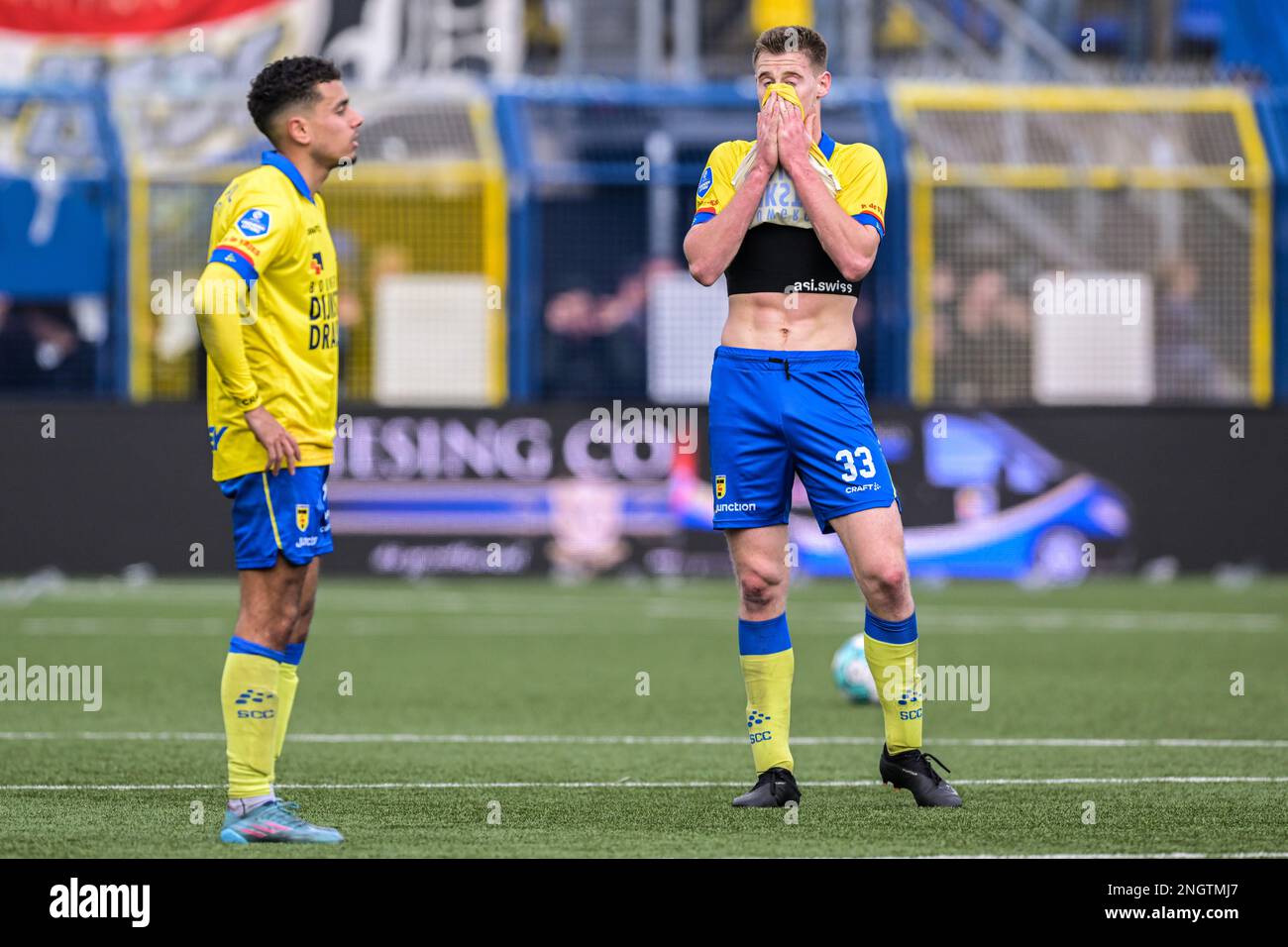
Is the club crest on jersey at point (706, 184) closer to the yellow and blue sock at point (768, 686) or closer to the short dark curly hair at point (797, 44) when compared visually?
the short dark curly hair at point (797, 44)

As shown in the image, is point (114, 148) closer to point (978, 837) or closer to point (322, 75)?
point (322, 75)

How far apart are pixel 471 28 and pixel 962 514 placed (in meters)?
6.78

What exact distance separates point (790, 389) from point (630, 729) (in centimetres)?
264

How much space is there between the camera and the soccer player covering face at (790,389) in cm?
680

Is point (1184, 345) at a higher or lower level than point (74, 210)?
lower

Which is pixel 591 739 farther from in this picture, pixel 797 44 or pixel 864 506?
pixel 797 44

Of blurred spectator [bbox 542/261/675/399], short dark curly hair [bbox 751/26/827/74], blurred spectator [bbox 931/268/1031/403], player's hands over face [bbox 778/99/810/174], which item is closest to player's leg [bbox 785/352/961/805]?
player's hands over face [bbox 778/99/810/174]

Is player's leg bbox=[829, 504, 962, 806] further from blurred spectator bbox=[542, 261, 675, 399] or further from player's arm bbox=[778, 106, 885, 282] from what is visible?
blurred spectator bbox=[542, 261, 675, 399]

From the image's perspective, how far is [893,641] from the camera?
23.0 feet

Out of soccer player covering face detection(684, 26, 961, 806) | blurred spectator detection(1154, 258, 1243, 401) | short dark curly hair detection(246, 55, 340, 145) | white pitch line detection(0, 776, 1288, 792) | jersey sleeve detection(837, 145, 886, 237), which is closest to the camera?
short dark curly hair detection(246, 55, 340, 145)

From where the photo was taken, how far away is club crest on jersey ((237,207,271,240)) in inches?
245

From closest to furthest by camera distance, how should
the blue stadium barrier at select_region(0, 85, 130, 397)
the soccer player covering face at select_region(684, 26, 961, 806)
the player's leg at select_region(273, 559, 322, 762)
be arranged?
the player's leg at select_region(273, 559, 322, 762) → the soccer player covering face at select_region(684, 26, 961, 806) → the blue stadium barrier at select_region(0, 85, 130, 397)

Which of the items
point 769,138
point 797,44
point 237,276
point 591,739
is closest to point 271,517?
point 237,276

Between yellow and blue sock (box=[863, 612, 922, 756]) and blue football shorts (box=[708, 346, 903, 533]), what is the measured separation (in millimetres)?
383
